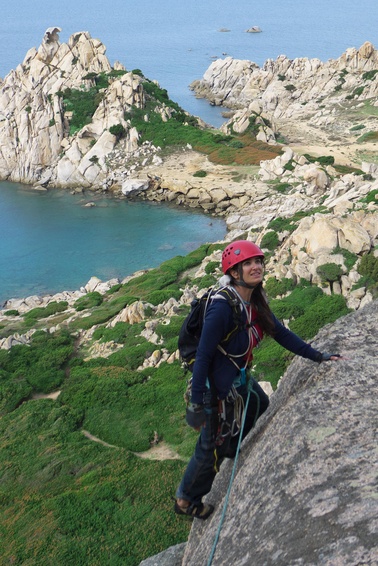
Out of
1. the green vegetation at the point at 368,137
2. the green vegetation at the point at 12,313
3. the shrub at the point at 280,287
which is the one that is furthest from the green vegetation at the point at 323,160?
the shrub at the point at 280,287

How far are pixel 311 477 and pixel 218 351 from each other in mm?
1747

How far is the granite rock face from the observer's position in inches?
162

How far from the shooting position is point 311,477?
4.78m

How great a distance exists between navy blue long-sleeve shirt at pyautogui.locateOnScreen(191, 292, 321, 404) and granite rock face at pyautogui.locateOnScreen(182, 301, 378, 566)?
0.53 metres

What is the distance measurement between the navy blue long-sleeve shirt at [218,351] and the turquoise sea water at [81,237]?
119 ft

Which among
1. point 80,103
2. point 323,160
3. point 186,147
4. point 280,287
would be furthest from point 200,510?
point 80,103

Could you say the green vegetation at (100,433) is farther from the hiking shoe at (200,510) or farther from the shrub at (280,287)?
the hiking shoe at (200,510)

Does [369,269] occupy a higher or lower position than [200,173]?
higher

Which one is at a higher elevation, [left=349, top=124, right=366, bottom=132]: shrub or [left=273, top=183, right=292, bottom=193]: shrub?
[left=349, top=124, right=366, bottom=132]: shrub

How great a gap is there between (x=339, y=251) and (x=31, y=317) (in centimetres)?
2022

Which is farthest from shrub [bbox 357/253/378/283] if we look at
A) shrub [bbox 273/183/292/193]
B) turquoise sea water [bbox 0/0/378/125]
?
turquoise sea water [bbox 0/0/378/125]

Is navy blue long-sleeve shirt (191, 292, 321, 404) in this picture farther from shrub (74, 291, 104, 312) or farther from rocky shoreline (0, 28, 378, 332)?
shrub (74, 291, 104, 312)

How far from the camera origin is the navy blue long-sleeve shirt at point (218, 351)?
553 cm

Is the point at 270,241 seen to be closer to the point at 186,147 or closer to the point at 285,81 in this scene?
the point at 186,147
